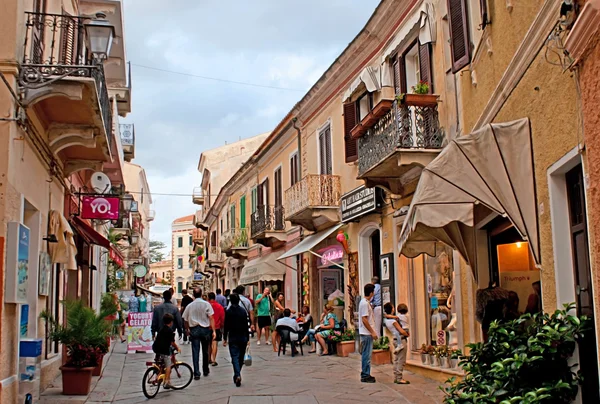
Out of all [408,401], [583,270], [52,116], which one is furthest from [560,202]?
[52,116]

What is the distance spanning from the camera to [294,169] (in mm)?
22344

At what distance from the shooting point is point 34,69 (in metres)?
8.62

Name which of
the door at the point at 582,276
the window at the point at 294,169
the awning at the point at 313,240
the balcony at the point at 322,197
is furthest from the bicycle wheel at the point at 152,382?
the window at the point at 294,169

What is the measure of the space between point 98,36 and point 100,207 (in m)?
5.65

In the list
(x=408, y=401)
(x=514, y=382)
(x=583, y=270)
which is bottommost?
(x=408, y=401)

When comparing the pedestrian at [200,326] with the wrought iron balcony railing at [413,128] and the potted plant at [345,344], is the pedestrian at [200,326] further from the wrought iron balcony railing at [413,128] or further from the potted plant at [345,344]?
the wrought iron balcony railing at [413,128]

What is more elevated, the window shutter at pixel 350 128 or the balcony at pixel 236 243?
the window shutter at pixel 350 128

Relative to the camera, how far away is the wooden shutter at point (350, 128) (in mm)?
16047

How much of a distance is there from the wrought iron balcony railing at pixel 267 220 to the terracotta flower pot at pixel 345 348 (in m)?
8.39

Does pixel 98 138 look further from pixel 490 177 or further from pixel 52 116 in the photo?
pixel 490 177

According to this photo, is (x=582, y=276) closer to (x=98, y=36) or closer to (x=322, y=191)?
(x=98, y=36)

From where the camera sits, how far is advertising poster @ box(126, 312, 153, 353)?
17.5m

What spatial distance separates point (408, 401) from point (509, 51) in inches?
203

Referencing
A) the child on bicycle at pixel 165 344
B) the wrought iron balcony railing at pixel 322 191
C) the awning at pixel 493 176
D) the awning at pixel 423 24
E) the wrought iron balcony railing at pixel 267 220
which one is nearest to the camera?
the awning at pixel 493 176
